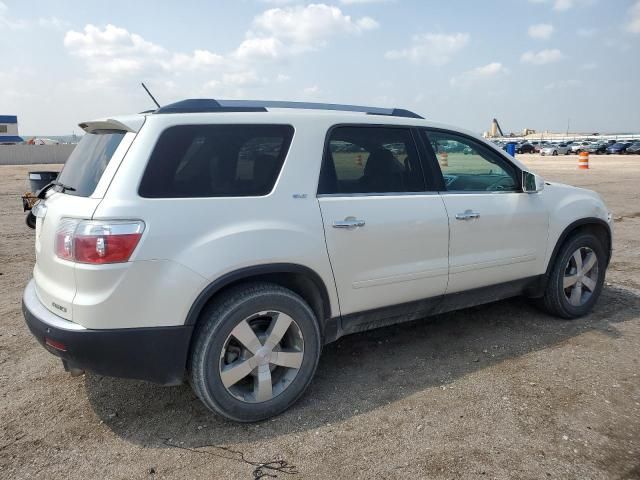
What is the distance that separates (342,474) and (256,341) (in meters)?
0.83

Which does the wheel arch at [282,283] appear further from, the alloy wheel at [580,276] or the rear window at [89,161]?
the alloy wheel at [580,276]

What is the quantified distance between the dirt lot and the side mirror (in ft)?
3.89

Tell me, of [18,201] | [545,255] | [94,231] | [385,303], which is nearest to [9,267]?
[94,231]

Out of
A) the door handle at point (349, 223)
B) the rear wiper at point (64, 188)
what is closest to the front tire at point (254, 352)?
the door handle at point (349, 223)

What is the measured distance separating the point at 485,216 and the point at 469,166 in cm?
47

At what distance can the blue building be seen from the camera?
195 feet

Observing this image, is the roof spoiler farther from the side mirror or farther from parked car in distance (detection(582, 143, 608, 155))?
parked car in distance (detection(582, 143, 608, 155))

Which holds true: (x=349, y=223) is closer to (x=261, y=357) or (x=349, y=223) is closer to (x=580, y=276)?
(x=261, y=357)

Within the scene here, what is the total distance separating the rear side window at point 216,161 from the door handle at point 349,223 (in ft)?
1.50

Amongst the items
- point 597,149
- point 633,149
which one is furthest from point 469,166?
point 597,149

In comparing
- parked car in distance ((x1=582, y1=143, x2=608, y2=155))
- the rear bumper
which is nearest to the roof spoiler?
the rear bumper

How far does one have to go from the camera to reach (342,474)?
258 centimetres

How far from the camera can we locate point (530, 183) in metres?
4.09

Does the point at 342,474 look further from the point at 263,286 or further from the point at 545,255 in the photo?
the point at 545,255
